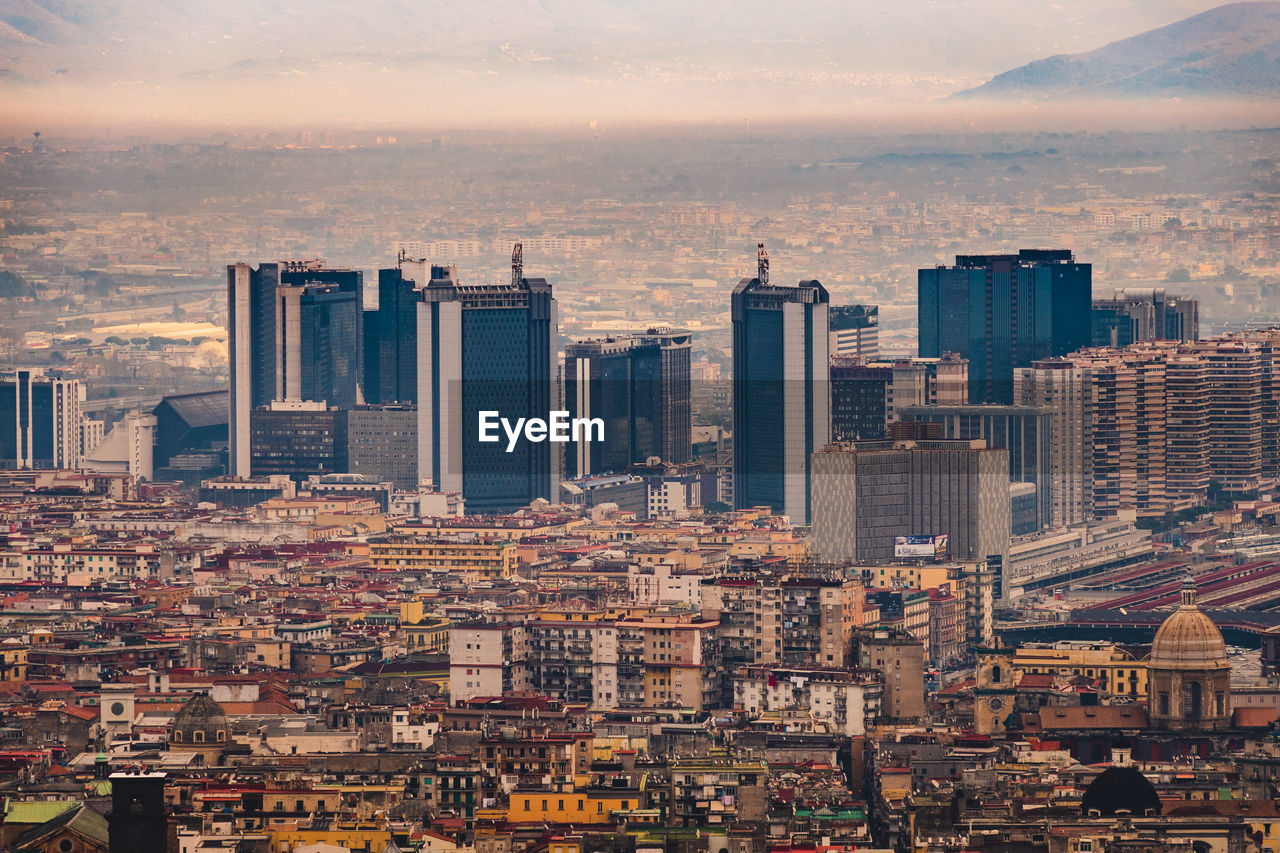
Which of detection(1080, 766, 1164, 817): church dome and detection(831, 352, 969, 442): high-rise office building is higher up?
detection(831, 352, 969, 442): high-rise office building

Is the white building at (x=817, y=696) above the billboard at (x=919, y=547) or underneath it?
underneath

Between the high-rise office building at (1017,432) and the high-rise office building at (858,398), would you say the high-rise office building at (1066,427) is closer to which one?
the high-rise office building at (1017,432)

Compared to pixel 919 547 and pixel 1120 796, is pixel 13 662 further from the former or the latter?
pixel 1120 796

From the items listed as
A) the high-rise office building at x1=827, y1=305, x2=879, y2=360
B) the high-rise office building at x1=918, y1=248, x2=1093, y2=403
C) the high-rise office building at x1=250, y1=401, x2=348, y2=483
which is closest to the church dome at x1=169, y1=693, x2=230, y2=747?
the high-rise office building at x1=827, y1=305, x2=879, y2=360

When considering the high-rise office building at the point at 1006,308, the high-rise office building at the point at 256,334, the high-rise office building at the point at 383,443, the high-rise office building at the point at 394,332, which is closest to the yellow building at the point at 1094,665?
the high-rise office building at the point at 383,443

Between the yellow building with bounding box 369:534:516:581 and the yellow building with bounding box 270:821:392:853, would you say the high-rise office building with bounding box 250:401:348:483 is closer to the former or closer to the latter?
the yellow building with bounding box 369:534:516:581

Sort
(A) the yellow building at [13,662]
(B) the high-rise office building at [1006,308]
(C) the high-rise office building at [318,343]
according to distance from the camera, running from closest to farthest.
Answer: (A) the yellow building at [13,662]
(B) the high-rise office building at [1006,308]
(C) the high-rise office building at [318,343]

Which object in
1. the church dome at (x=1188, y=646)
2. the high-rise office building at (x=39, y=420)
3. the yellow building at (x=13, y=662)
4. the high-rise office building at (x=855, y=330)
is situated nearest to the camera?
the church dome at (x=1188, y=646)

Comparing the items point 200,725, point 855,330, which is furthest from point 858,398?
point 200,725
